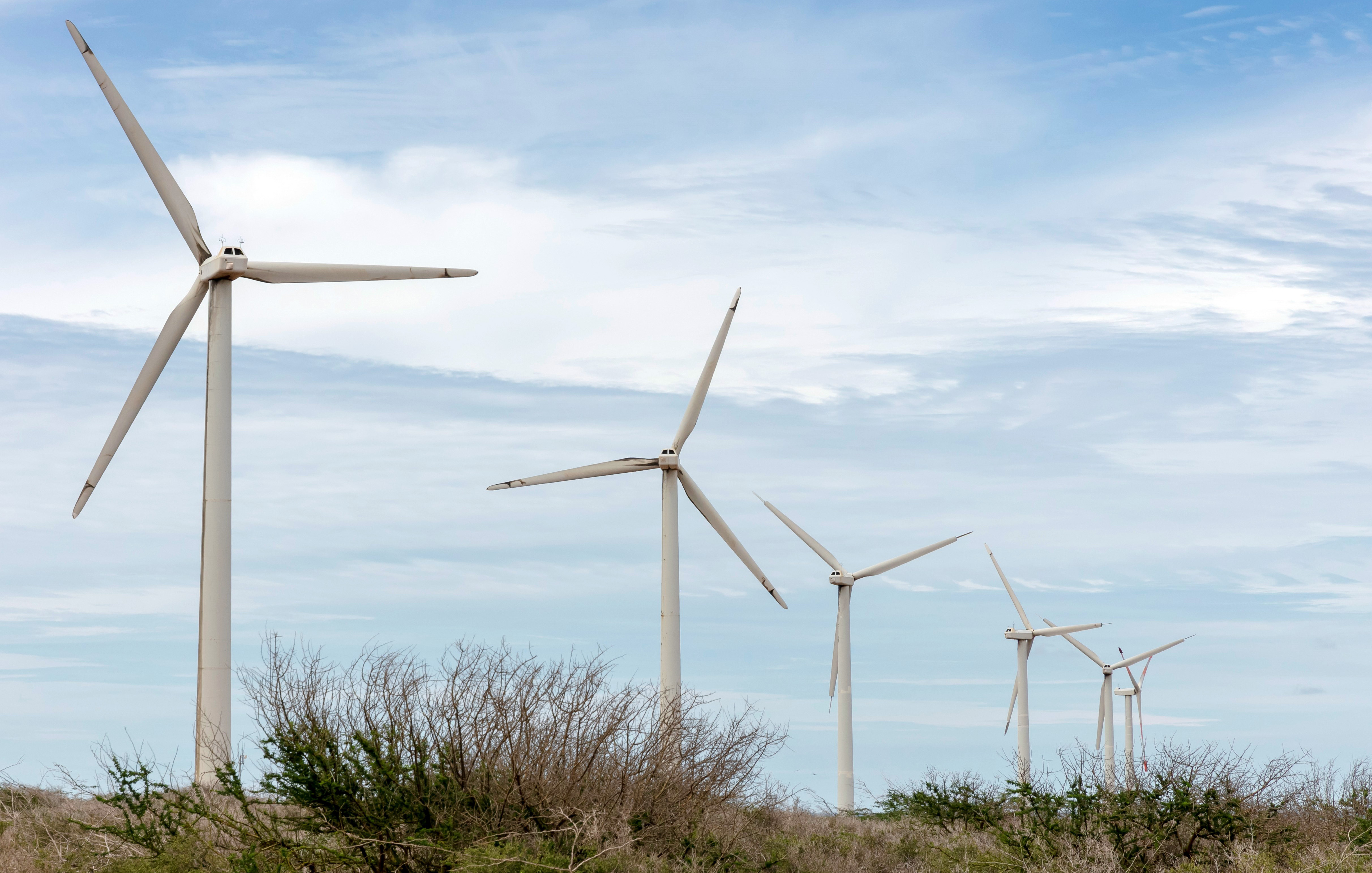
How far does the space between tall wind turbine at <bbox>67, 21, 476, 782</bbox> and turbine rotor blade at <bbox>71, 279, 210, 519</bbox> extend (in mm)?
20

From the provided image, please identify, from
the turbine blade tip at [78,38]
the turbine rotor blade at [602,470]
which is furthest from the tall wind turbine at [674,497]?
the turbine blade tip at [78,38]

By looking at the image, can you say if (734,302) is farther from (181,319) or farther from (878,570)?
(181,319)

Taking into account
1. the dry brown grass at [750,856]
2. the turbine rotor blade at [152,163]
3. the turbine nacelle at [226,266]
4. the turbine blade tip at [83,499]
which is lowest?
the dry brown grass at [750,856]

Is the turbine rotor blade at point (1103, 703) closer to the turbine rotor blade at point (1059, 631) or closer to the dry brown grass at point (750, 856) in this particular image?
the turbine rotor blade at point (1059, 631)

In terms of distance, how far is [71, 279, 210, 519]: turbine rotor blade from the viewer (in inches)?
1229

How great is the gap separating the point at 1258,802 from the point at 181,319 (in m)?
26.4

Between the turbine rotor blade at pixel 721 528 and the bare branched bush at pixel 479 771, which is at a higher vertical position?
the turbine rotor blade at pixel 721 528

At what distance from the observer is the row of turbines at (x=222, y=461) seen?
28.3m

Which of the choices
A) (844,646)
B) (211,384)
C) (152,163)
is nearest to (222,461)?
(211,384)

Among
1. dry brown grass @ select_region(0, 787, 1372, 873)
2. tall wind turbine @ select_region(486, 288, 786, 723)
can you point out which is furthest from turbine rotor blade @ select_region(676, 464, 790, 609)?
dry brown grass @ select_region(0, 787, 1372, 873)

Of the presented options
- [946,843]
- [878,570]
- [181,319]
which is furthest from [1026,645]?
[181,319]

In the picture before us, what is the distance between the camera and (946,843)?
30484 millimetres

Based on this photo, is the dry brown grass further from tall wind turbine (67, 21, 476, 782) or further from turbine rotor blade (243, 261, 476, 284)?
turbine rotor blade (243, 261, 476, 284)

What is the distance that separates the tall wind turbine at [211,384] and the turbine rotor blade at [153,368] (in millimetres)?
20
